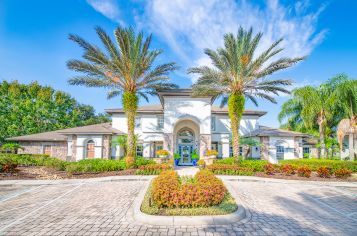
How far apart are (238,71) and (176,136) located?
36.2 feet

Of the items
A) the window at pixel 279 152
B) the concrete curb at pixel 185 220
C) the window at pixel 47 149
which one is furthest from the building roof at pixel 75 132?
the window at pixel 279 152

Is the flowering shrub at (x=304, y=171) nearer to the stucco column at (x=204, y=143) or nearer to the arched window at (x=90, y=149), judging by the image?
the stucco column at (x=204, y=143)

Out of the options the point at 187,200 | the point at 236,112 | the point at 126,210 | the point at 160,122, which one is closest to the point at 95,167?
the point at 126,210

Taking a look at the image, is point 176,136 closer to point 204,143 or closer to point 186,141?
point 186,141

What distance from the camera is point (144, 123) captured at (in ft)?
81.6

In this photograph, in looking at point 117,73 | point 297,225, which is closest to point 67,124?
point 117,73

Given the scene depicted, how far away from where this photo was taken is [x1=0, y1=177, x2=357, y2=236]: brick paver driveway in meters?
5.25

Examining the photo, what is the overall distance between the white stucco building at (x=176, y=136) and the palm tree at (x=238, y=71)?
411 cm

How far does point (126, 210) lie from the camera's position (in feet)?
22.2

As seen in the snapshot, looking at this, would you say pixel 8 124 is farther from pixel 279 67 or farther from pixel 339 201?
pixel 339 201

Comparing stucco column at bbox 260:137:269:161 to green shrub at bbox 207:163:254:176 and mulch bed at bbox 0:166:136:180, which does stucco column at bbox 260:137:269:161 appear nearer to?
green shrub at bbox 207:163:254:176

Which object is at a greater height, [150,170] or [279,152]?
[279,152]

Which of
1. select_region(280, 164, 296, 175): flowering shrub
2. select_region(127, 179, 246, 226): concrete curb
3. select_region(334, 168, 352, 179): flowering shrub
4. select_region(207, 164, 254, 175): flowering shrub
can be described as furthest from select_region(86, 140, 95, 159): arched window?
select_region(334, 168, 352, 179): flowering shrub

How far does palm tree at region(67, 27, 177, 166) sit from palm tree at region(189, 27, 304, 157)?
13.8ft
